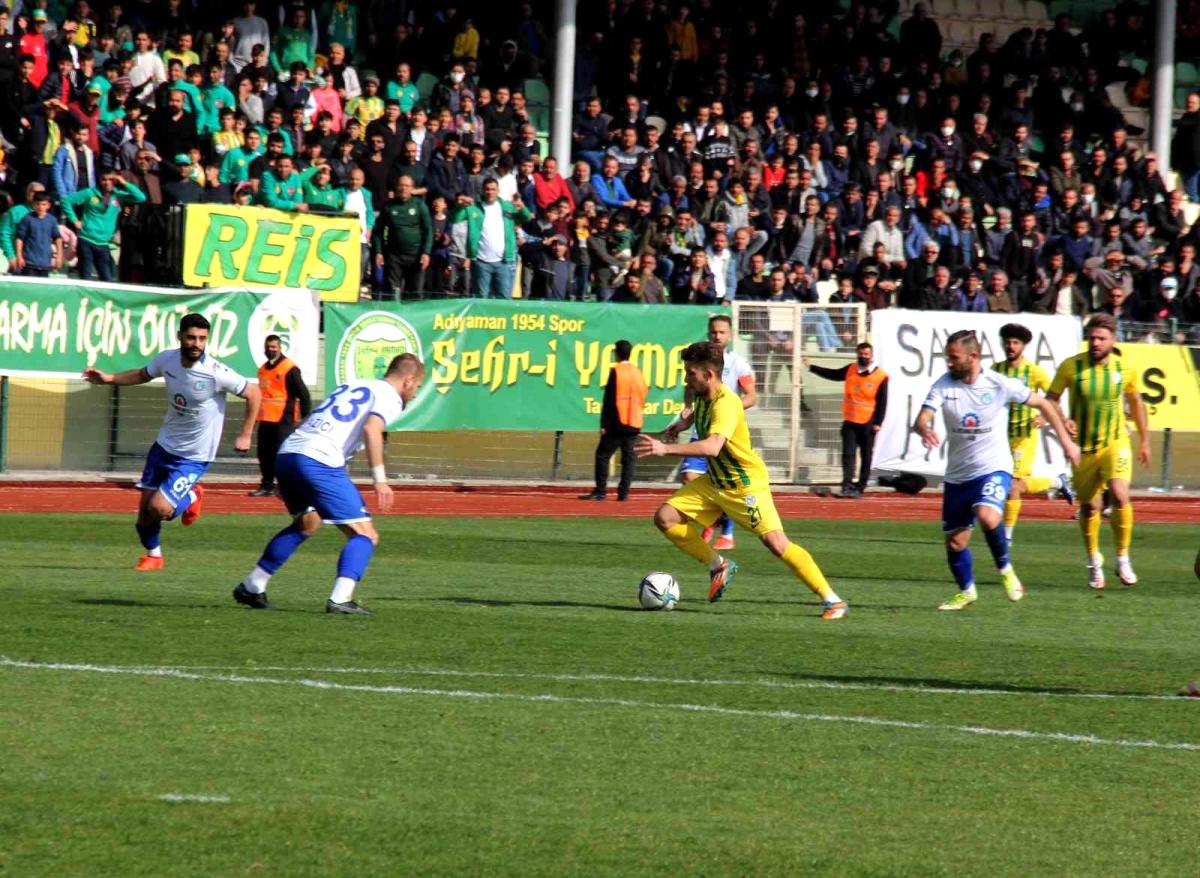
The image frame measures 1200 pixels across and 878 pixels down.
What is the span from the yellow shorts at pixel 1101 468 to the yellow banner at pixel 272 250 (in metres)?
11.1

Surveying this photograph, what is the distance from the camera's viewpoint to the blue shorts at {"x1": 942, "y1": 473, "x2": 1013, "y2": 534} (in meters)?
13.6

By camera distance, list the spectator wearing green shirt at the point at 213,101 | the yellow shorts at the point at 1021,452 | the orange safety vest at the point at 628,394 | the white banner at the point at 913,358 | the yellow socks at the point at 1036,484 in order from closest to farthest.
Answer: the yellow shorts at the point at 1021,452
the yellow socks at the point at 1036,484
the orange safety vest at the point at 628,394
the spectator wearing green shirt at the point at 213,101
the white banner at the point at 913,358

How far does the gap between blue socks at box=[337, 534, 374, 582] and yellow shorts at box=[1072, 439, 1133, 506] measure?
21.3 ft

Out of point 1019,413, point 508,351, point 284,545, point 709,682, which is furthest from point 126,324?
point 709,682

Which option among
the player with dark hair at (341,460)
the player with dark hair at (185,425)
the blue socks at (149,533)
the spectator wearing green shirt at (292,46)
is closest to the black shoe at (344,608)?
the player with dark hair at (341,460)

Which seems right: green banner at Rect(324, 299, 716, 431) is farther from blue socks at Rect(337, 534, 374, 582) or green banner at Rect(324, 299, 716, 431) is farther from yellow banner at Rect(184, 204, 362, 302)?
blue socks at Rect(337, 534, 374, 582)

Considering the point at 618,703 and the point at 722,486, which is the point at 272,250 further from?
the point at 618,703

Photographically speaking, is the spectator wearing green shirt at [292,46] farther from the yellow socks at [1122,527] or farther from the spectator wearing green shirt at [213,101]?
the yellow socks at [1122,527]

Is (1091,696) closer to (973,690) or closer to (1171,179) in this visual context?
(973,690)

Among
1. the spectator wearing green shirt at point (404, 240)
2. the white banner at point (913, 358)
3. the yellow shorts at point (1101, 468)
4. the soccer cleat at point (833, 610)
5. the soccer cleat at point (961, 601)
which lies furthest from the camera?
the white banner at point (913, 358)

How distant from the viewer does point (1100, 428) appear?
51.1 ft

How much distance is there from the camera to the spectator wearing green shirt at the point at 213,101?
24.5 metres

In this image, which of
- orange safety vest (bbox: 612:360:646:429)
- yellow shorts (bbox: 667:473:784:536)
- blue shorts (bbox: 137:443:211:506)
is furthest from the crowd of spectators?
yellow shorts (bbox: 667:473:784:536)

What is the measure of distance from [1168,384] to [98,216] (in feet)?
48.9
